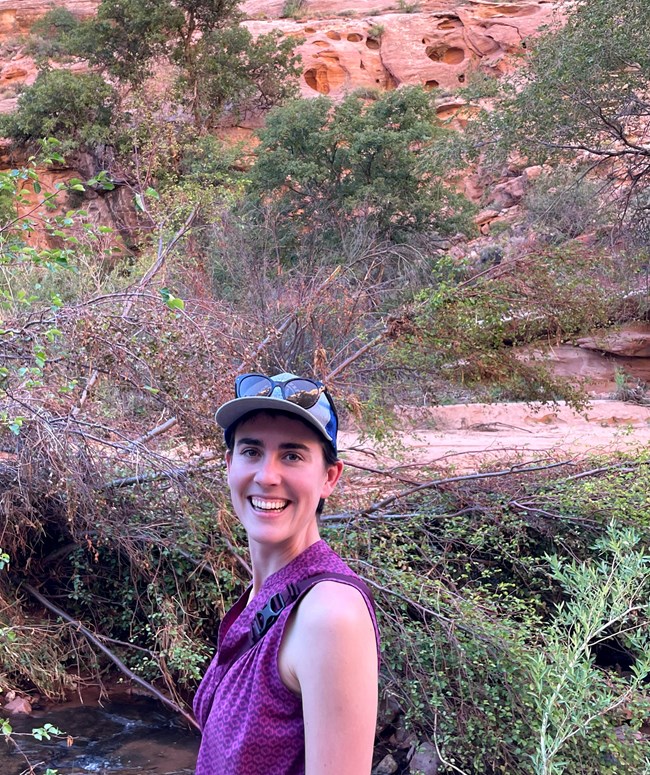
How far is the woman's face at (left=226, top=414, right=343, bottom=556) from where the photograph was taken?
146cm

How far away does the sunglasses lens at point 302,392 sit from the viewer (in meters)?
1.46

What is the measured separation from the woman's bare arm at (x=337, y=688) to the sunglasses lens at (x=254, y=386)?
49 cm

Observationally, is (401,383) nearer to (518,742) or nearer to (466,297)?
(466,297)

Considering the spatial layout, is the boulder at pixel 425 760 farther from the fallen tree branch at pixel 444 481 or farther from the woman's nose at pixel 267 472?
the woman's nose at pixel 267 472

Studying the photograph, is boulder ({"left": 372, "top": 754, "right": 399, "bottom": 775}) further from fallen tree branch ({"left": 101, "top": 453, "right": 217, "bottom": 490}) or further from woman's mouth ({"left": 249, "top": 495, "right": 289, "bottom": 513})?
woman's mouth ({"left": 249, "top": 495, "right": 289, "bottom": 513})

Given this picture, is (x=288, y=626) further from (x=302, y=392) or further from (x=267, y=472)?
(x=302, y=392)

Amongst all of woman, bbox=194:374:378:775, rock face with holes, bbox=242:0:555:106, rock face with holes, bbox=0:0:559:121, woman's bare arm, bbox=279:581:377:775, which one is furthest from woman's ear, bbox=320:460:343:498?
rock face with holes, bbox=242:0:555:106

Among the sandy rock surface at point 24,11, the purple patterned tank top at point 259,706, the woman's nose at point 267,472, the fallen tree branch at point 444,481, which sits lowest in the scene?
the fallen tree branch at point 444,481

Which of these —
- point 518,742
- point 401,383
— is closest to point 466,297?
point 401,383

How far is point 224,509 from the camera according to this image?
5.27 meters

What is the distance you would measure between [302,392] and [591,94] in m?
12.1

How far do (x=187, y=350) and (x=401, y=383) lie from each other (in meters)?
3.30

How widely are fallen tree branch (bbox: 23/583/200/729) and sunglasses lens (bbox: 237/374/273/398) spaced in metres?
4.32

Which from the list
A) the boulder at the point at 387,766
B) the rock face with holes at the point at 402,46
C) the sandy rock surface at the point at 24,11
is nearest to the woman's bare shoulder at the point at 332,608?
the boulder at the point at 387,766
